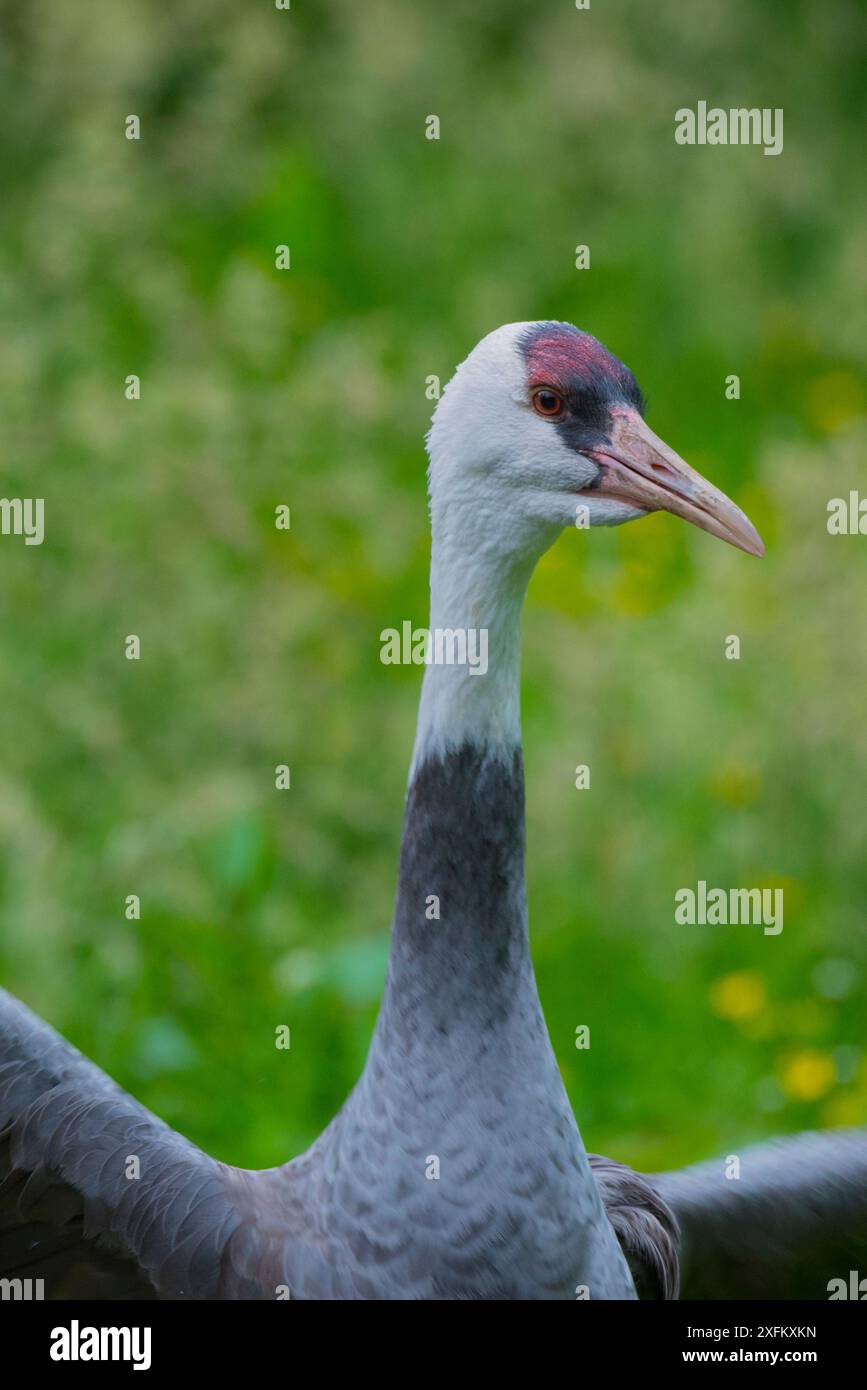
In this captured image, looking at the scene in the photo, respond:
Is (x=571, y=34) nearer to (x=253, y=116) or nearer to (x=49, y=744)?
(x=253, y=116)

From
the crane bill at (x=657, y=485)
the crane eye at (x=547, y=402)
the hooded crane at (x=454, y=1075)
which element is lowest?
the hooded crane at (x=454, y=1075)

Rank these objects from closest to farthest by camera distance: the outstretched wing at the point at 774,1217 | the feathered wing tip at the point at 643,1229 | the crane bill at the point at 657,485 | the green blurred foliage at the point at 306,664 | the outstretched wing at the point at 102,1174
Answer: the crane bill at the point at 657,485
the outstretched wing at the point at 102,1174
the feathered wing tip at the point at 643,1229
the outstretched wing at the point at 774,1217
the green blurred foliage at the point at 306,664

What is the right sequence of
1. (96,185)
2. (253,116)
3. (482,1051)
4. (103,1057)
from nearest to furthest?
1. (482,1051)
2. (103,1057)
3. (96,185)
4. (253,116)

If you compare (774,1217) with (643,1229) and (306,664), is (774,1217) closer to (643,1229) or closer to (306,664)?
(643,1229)

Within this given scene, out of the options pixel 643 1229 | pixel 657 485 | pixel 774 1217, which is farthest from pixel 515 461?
pixel 774 1217

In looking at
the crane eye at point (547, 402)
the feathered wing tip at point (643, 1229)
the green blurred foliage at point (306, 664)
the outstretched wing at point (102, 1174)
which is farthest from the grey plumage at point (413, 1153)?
the green blurred foliage at point (306, 664)

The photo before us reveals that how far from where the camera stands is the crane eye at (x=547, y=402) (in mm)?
2857

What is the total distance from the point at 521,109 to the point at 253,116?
1.01m

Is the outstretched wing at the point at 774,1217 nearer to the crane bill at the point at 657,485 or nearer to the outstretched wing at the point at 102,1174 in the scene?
the outstretched wing at the point at 102,1174

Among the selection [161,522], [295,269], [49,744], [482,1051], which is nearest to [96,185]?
[161,522]

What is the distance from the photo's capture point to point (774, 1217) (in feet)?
11.7

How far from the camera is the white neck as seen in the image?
287 cm

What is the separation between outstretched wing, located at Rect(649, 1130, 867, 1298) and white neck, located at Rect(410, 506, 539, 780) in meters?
1.06

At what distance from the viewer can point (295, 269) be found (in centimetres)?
725
